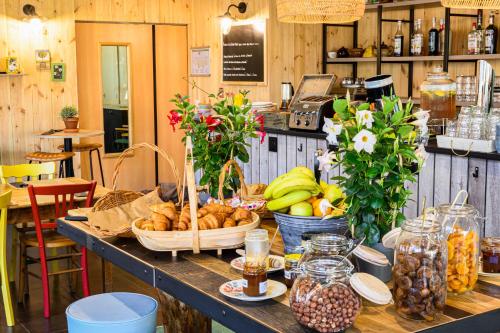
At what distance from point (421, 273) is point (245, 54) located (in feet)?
19.0

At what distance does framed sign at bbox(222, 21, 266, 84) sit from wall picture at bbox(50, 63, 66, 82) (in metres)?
1.74

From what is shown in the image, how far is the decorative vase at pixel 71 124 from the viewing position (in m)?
6.83

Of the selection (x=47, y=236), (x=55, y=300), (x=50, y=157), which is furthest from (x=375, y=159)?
(x=50, y=157)

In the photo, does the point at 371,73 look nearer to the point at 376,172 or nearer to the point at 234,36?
the point at 234,36

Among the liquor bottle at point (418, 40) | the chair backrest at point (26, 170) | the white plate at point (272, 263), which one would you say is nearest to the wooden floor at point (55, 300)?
the chair backrest at point (26, 170)

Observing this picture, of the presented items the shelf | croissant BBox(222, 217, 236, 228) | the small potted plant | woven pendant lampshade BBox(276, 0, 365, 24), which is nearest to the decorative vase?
the small potted plant

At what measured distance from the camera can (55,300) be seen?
4645 millimetres

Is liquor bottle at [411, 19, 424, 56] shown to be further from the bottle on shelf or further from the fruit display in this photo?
the fruit display

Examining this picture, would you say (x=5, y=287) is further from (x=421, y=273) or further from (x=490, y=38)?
(x=490, y=38)

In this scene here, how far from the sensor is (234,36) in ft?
24.7

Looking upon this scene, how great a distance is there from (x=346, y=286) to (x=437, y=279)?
255 mm

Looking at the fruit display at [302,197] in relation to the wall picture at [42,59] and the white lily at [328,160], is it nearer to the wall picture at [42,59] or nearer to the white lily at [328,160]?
the white lily at [328,160]

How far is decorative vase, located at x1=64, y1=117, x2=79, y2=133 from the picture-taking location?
6828 mm

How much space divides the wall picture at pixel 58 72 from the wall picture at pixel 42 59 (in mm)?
61
